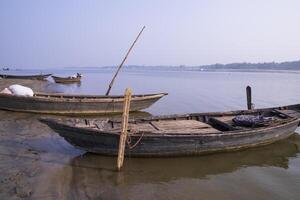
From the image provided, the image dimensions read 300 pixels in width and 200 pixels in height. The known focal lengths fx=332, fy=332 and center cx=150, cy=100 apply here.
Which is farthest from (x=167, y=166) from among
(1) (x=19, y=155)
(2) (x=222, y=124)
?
(1) (x=19, y=155)

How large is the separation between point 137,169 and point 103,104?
919cm

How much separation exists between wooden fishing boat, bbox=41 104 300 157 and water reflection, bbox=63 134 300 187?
250mm

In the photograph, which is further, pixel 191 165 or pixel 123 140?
pixel 191 165

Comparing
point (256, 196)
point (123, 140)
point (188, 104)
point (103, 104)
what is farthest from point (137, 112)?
point (256, 196)

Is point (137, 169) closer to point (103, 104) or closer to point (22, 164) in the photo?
point (22, 164)

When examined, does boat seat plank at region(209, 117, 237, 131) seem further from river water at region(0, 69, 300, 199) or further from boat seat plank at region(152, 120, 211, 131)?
river water at region(0, 69, 300, 199)

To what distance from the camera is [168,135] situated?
32.6 ft

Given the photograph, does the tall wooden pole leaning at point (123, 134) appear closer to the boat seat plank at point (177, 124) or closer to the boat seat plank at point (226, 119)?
the boat seat plank at point (177, 124)

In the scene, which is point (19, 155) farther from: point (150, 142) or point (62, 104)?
Answer: point (62, 104)

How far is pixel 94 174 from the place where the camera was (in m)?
8.91

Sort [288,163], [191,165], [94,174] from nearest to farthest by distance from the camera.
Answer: [94,174]
[191,165]
[288,163]

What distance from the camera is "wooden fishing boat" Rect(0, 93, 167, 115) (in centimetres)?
1709

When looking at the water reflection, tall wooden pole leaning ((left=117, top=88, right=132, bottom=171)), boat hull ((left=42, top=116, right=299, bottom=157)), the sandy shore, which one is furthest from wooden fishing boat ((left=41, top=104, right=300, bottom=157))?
the sandy shore

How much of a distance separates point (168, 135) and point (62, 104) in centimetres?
916
